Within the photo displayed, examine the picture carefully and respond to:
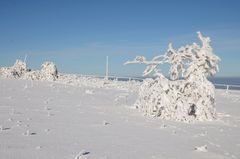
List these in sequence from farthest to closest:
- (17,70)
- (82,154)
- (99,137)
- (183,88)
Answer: (17,70) < (183,88) < (99,137) < (82,154)

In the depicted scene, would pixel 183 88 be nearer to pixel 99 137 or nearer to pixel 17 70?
pixel 99 137

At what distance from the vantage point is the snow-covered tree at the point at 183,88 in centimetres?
1373

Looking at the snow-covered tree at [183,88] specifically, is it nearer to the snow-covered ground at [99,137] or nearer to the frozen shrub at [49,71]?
the snow-covered ground at [99,137]

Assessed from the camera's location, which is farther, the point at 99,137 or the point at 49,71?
the point at 49,71

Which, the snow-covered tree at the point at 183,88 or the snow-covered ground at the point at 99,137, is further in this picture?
the snow-covered tree at the point at 183,88

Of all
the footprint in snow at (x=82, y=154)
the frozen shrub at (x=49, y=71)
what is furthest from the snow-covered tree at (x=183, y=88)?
the frozen shrub at (x=49, y=71)

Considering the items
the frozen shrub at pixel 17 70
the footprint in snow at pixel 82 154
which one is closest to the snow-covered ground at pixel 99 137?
the footprint in snow at pixel 82 154

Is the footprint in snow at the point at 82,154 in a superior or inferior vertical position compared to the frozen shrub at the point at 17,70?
inferior

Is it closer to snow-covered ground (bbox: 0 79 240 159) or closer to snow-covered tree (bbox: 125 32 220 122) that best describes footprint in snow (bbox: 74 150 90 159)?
snow-covered ground (bbox: 0 79 240 159)

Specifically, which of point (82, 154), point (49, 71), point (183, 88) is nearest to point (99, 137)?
point (82, 154)

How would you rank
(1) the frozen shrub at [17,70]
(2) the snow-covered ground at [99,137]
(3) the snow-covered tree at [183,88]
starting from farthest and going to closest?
(1) the frozen shrub at [17,70] → (3) the snow-covered tree at [183,88] → (2) the snow-covered ground at [99,137]

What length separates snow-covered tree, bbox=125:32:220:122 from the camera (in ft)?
45.0

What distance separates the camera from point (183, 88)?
595 inches

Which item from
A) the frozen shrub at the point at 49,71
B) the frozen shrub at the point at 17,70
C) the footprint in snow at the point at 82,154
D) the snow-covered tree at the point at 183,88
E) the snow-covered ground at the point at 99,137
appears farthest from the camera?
the frozen shrub at the point at 49,71
